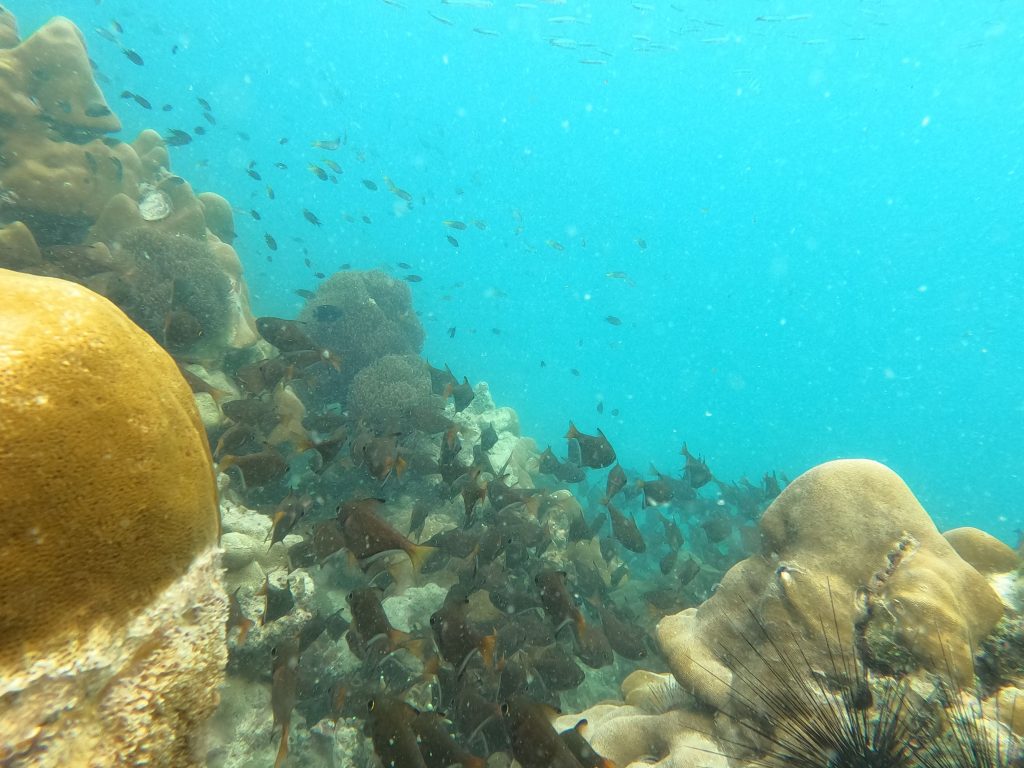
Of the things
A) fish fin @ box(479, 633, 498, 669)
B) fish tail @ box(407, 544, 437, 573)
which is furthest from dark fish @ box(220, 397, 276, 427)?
fish fin @ box(479, 633, 498, 669)

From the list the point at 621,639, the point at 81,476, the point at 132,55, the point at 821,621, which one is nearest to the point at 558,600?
the point at 621,639

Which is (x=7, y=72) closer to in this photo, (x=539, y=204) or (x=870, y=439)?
(x=870, y=439)

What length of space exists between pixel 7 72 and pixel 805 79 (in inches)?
3899

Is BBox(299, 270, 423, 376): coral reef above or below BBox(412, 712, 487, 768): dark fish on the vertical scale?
below

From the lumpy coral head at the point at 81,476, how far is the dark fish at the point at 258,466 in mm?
3201

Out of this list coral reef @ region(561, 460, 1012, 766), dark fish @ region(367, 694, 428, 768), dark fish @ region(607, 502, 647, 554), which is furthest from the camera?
dark fish @ region(607, 502, 647, 554)

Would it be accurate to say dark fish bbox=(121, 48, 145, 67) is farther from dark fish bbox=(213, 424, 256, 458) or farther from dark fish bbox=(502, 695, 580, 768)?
dark fish bbox=(502, 695, 580, 768)

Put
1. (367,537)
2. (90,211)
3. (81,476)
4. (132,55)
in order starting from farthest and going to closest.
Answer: (132,55)
(90,211)
(367,537)
(81,476)

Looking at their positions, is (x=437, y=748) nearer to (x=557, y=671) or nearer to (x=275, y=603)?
(x=557, y=671)

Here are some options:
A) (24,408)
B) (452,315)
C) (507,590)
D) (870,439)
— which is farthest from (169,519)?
(870,439)

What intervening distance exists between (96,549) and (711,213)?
149m

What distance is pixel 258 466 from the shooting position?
4992mm

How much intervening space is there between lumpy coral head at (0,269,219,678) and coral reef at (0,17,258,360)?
617 cm

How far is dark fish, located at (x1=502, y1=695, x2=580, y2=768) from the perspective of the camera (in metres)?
3.04
